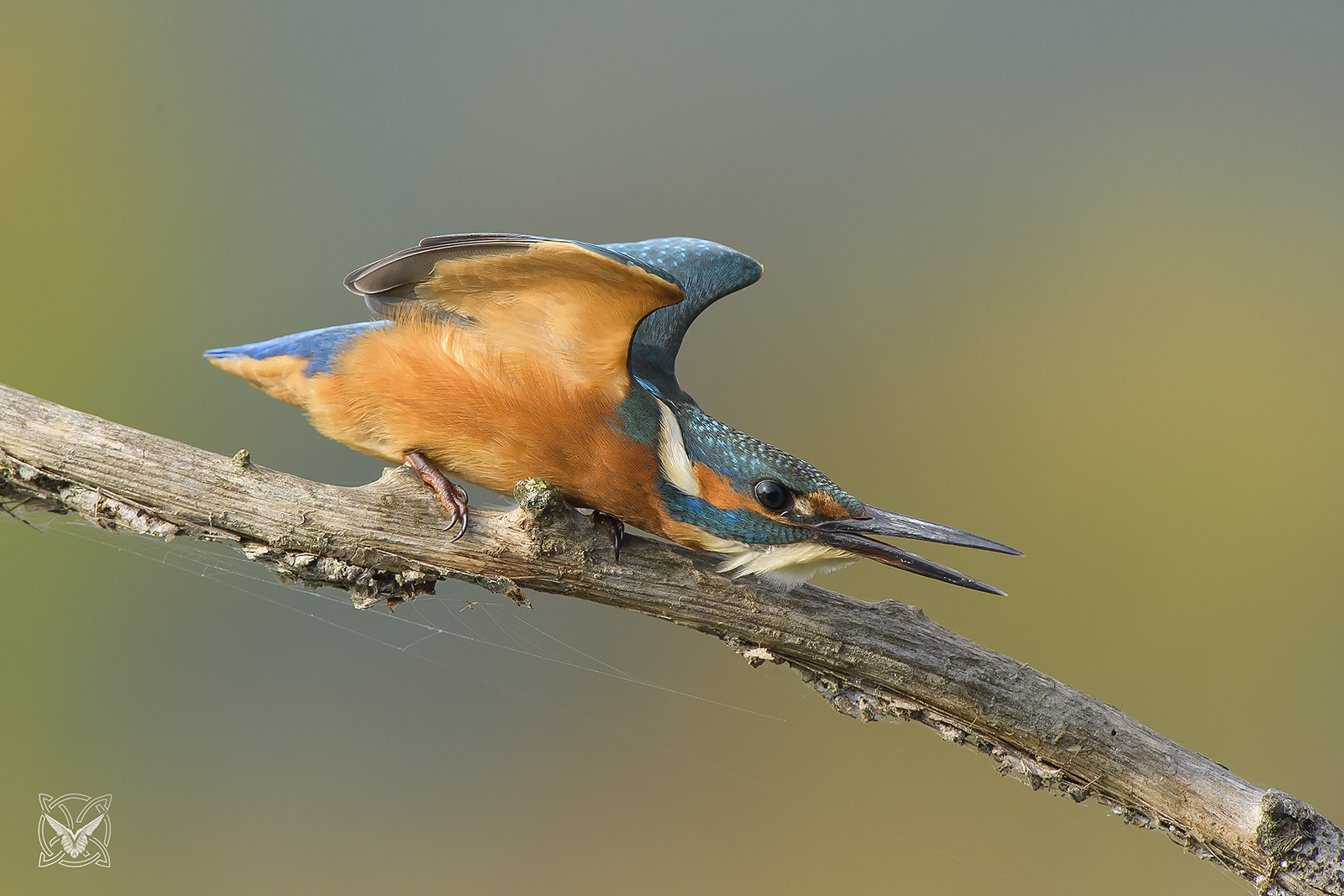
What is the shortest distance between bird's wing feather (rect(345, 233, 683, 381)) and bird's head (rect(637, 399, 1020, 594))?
21cm

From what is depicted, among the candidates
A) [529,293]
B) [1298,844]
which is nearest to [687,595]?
[529,293]

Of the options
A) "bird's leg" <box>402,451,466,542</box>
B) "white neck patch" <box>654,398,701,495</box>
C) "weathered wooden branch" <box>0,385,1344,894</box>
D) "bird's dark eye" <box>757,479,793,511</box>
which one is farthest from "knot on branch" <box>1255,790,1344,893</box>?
"bird's leg" <box>402,451,466,542</box>

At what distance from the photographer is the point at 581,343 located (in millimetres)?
1435

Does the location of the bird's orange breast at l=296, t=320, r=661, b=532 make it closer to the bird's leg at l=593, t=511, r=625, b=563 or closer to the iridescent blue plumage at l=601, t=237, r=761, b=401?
the bird's leg at l=593, t=511, r=625, b=563

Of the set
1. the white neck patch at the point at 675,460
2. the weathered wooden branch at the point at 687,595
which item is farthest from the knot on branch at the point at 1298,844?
the white neck patch at the point at 675,460

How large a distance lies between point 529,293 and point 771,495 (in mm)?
468

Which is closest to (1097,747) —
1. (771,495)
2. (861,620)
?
(861,620)

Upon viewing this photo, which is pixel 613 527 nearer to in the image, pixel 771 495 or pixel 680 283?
pixel 771 495

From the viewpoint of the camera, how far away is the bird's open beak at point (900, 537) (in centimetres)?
135

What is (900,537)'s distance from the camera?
138cm

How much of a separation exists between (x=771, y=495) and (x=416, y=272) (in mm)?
624

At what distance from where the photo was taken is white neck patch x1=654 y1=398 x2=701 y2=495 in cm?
142

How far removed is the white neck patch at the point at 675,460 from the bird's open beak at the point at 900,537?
0.20 m

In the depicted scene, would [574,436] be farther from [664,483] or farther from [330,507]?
[330,507]
